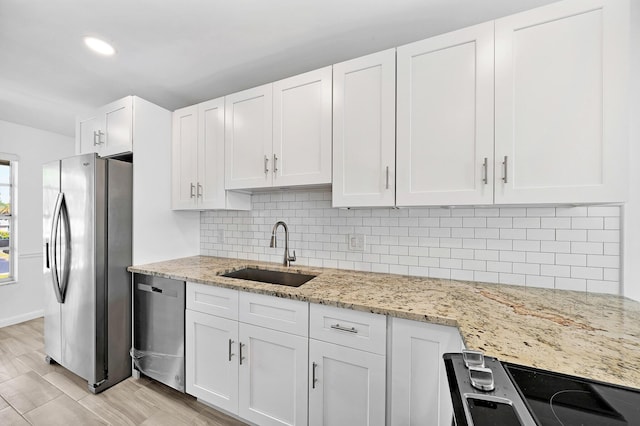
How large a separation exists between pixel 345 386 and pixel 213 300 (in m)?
0.97

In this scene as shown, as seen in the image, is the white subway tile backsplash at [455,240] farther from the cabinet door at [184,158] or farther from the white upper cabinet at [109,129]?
the white upper cabinet at [109,129]

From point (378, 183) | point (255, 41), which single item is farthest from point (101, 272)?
point (378, 183)

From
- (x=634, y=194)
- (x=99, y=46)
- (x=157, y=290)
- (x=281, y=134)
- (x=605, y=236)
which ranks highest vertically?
(x=99, y=46)

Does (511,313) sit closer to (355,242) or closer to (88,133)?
(355,242)

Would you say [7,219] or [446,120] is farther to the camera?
[7,219]

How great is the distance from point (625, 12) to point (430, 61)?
29.9 inches

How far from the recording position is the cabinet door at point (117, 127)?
2.15m

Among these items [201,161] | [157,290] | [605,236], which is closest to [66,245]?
[157,290]

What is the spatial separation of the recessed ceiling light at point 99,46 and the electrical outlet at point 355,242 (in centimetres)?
211

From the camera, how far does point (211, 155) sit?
2197mm

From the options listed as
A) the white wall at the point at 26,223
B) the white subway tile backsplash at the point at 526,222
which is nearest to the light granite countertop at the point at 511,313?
the white subway tile backsplash at the point at 526,222

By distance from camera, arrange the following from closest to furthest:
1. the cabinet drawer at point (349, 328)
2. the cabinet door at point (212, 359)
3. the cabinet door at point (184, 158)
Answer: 1. the cabinet drawer at point (349, 328)
2. the cabinet door at point (212, 359)
3. the cabinet door at point (184, 158)

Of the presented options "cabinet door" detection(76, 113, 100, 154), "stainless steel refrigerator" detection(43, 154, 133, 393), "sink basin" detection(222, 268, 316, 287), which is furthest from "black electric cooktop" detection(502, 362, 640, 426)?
"cabinet door" detection(76, 113, 100, 154)

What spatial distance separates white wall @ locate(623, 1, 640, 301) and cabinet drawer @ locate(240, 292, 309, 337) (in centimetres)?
167
